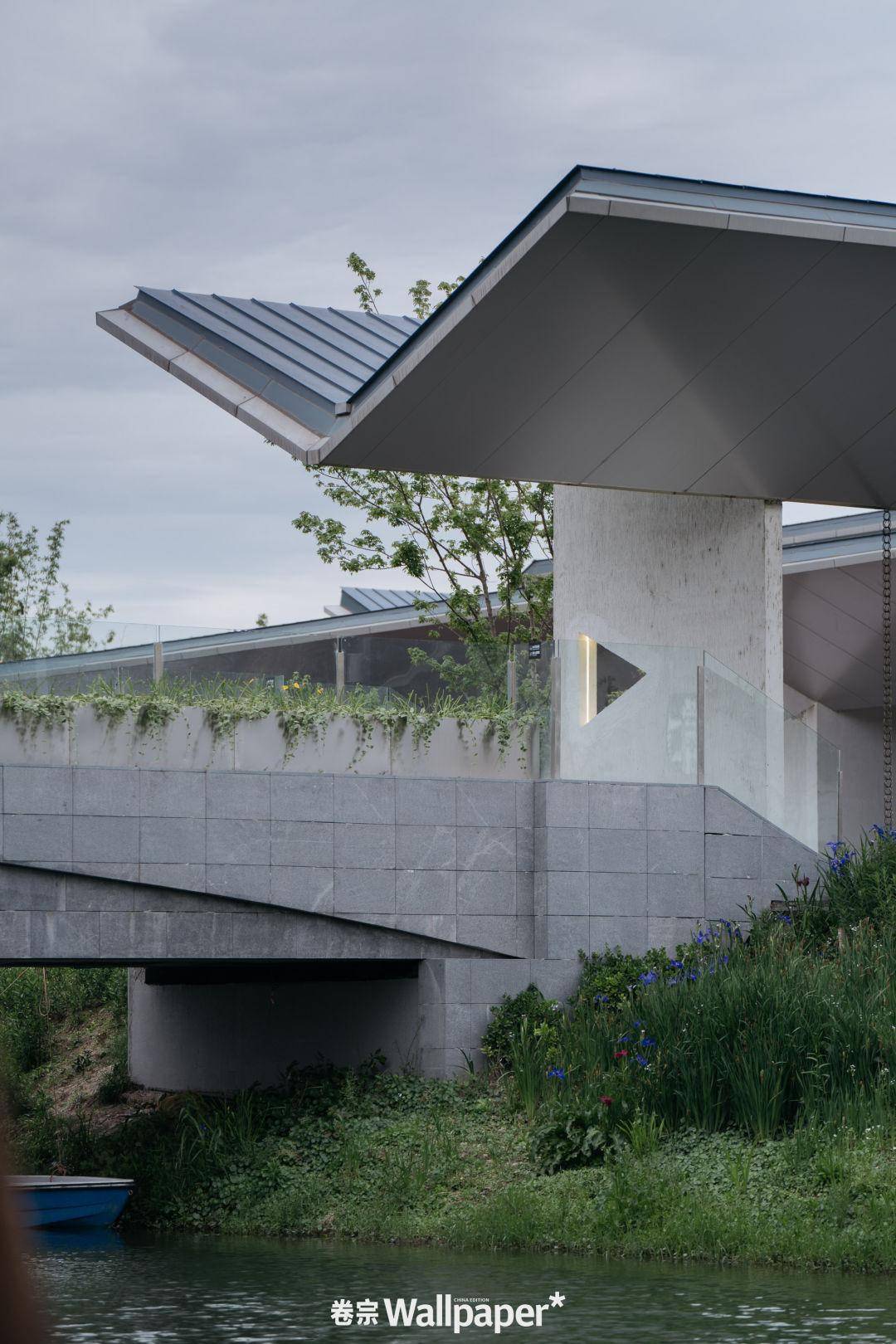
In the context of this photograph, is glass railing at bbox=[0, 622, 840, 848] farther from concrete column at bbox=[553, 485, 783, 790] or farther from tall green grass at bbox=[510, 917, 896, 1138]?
tall green grass at bbox=[510, 917, 896, 1138]

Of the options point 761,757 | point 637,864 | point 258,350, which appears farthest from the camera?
point 258,350

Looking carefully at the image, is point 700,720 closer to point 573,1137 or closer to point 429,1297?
point 573,1137

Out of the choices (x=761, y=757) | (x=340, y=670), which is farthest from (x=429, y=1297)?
(x=761, y=757)

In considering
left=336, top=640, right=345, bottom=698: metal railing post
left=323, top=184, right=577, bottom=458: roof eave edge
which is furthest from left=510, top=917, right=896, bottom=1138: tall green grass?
left=323, top=184, right=577, bottom=458: roof eave edge

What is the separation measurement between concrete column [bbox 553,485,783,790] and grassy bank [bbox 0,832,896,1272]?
62.5 inches

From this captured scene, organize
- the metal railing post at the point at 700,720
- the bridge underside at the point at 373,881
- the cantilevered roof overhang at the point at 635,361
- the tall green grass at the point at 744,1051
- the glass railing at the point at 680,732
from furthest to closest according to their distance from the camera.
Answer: the metal railing post at the point at 700,720 < the glass railing at the point at 680,732 < the bridge underside at the point at 373,881 < the cantilevered roof overhang at the point at 635,361 < the tall green grass at the point at 744,1051

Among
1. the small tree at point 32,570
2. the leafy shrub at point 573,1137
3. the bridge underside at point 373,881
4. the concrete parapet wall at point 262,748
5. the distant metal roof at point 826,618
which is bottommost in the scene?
the leafy shrub at point 573,1137

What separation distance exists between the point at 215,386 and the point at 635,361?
463 cm

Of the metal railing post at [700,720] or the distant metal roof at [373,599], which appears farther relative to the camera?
the distant metal roof at [373,599]

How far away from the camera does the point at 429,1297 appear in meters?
9.70

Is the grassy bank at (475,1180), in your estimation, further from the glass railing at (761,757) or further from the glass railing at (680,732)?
the glass railing at (761,757)

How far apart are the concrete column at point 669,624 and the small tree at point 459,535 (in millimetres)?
5827

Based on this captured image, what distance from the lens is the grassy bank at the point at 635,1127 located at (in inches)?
437

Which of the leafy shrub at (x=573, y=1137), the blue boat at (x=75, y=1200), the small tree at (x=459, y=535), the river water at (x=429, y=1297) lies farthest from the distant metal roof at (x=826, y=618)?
the river water at (x=429, y=1297)
